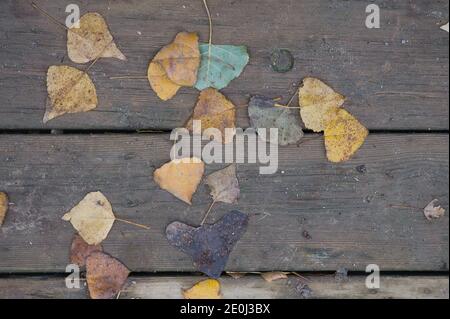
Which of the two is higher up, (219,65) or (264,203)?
(219,65)

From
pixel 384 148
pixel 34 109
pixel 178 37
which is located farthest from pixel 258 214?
pixel 34 109

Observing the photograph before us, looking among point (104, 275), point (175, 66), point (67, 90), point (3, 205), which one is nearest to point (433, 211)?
point (175, 66)

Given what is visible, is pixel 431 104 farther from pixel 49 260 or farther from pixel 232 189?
pixel 49 260

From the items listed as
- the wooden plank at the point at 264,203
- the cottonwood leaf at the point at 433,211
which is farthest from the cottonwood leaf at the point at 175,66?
the cottonwood leaf at the point at 433,211

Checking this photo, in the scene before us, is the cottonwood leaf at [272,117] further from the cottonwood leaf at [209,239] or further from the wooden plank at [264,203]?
the cottonwood leaf at [209,239]

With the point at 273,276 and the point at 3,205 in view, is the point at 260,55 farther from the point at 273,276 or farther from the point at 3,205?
the point at 3,205
